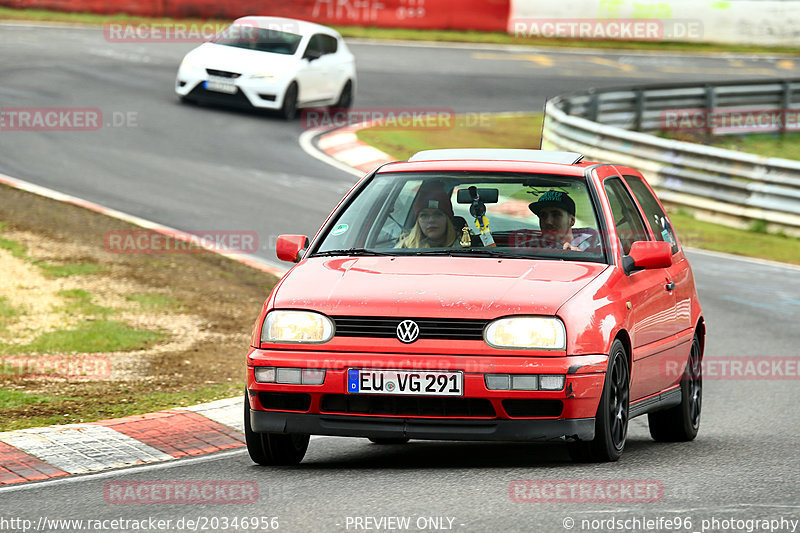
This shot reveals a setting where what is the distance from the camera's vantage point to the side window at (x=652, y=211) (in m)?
8.91

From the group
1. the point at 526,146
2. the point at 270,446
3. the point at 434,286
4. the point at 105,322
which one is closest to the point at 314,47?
the point at 526,146

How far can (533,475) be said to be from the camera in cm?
682

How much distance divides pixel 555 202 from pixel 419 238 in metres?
0.78

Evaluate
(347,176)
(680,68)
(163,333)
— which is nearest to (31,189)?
(347,176)

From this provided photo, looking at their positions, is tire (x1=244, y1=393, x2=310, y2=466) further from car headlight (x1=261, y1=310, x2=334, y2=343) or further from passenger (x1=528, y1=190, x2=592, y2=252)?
passenger (x1=528, y1=190, x2=592, y2=252)

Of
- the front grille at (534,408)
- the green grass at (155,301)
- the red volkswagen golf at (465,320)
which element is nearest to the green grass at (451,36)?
the green grass at (155,301)

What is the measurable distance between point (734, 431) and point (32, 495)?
15.0 ft

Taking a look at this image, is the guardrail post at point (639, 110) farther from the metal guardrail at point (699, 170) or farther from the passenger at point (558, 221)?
the passenger at point (558, 221)

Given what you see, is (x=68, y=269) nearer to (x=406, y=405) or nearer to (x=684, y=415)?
(x=684, y=415)

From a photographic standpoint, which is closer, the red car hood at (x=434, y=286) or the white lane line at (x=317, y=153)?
the red car hood at (x=434, y=286)

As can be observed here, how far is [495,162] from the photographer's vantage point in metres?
8.14

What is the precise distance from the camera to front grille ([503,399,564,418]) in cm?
680

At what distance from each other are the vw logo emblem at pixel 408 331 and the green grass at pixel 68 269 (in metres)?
7.29

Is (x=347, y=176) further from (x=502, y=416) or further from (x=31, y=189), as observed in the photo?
(x=502, y=416)
